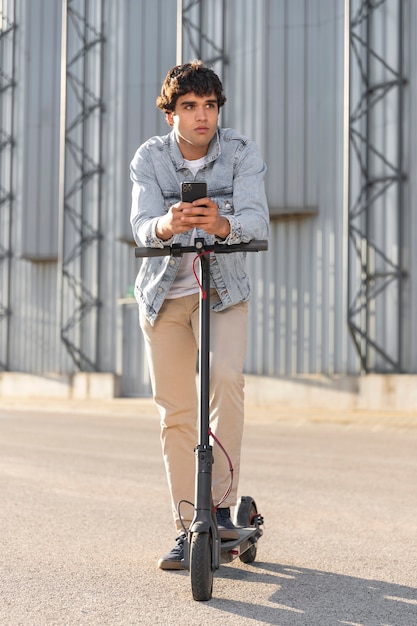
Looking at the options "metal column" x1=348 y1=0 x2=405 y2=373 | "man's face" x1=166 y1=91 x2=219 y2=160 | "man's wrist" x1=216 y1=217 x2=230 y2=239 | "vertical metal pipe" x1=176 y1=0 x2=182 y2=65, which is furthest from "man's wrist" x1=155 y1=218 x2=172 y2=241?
"vertical metal pipe" x1=176 y1=0 x2=182 y2=65

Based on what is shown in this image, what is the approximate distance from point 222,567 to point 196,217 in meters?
1.54

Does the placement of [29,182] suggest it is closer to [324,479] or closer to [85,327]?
[85,327]

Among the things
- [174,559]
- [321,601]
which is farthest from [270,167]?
[321,601]

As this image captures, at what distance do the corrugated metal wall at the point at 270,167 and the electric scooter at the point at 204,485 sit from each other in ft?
49.0

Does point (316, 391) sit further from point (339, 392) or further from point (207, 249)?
point (207, 249)

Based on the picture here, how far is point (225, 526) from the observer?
3.77 metres

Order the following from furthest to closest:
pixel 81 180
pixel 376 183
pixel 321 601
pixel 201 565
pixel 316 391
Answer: pixel 81 180, pixel 316 391, pixel 376 183, pixel 321 601, pixel 201 565

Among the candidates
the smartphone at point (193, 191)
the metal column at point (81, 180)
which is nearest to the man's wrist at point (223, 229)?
the smartphone at point (193, 191)

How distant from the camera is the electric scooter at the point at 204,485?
331 centimetres

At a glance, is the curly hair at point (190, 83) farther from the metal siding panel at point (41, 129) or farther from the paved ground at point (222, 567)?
the metal siding panel at point (41, 129)

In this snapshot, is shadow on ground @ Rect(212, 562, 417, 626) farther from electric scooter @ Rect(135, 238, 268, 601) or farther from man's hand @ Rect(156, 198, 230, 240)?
man's hand @ Rect(156, 198, 230, 240)

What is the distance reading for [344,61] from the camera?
19641 mm

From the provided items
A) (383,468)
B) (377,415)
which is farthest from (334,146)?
(383,468)

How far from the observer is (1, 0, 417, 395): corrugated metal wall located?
19844 millimetres
